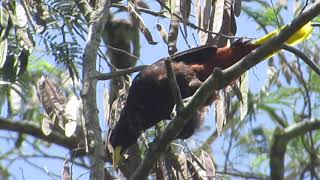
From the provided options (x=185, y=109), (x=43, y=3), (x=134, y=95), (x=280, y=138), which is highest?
(x=43, y=3)

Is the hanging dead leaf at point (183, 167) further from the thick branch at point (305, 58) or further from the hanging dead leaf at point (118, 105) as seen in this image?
the thick branch at point (305, 58)

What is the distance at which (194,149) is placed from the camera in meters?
4.96

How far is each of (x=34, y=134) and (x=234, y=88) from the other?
2166 millimetres

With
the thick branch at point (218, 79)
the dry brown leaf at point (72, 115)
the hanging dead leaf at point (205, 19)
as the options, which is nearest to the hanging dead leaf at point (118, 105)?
the dry brown leaf at point (72, 115)

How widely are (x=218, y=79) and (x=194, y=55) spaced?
1.12 metres

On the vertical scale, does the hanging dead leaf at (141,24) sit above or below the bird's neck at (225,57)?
above

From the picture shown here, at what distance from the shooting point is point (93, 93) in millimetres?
3854

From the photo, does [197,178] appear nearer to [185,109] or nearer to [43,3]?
[185,109]

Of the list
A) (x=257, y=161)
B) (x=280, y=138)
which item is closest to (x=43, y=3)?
(x=280, y=138)

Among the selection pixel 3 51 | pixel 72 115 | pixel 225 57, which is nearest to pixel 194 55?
pixel 225 57

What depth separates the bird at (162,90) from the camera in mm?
4609

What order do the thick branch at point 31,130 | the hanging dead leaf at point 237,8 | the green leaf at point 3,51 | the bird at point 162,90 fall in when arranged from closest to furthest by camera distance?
the green leaf at point 3,51 → the hanging dead leaf at point 237,8 → the bird at point 162,90 → the thick branch at point 31,130

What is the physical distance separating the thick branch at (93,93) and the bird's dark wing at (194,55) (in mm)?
733

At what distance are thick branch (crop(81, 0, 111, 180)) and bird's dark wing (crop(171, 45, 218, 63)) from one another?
0.73 meters
